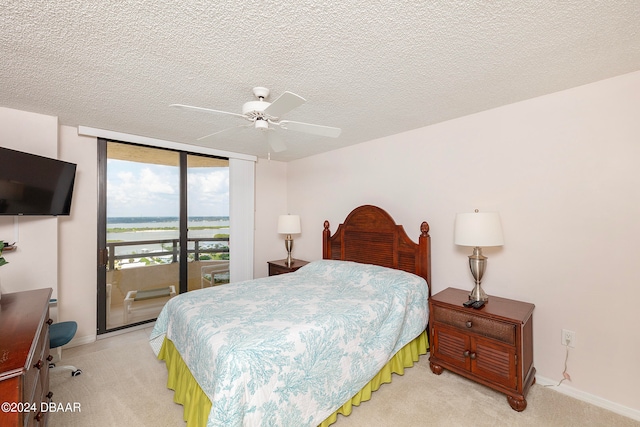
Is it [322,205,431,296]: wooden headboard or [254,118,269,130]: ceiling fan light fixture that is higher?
[254,118,269,130]: ceiling fan light fixture

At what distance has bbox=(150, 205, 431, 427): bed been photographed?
4.91ft

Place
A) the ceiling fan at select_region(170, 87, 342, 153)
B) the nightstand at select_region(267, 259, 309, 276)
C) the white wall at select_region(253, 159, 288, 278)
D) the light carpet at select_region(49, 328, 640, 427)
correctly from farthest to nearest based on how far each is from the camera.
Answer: the white wall at select_region(253, 159, 288, 278) < the nightstand at select_region(267, 259, 309, 276) < the light carpet at select_region(49, 328, 640, 427) < the ceiling fan at select_region(170, 87, 342, 153)

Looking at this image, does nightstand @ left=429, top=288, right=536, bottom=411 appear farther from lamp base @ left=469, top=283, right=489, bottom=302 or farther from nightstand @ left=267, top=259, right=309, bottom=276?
Result: nightstand @ left=267, top=259, right=309, bottom=276

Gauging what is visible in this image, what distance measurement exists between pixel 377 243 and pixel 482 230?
126 cm

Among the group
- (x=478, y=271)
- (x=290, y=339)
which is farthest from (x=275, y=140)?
(x=478, y=271)

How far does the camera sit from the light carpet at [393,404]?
188 centimetres

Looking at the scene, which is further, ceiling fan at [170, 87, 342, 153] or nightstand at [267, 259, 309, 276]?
nightstand at [267, 259, 309, 276]

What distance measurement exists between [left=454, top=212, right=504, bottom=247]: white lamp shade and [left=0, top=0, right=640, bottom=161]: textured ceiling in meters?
1.00

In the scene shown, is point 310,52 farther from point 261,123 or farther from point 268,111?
point 261,123

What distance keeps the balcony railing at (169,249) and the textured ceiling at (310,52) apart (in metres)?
1.63

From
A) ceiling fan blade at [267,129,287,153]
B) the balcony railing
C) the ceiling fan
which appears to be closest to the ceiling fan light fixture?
the ceiling fan

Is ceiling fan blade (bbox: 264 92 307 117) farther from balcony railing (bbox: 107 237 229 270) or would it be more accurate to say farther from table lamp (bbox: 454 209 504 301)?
balcony railing (bbox: 107 237 229 270)

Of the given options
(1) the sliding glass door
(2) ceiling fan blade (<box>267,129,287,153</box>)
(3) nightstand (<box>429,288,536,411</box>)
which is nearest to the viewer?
(3) nightstand (<box>429,288,536,411</box>)

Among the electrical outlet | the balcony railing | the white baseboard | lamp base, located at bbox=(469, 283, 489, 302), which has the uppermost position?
the balcony railing
